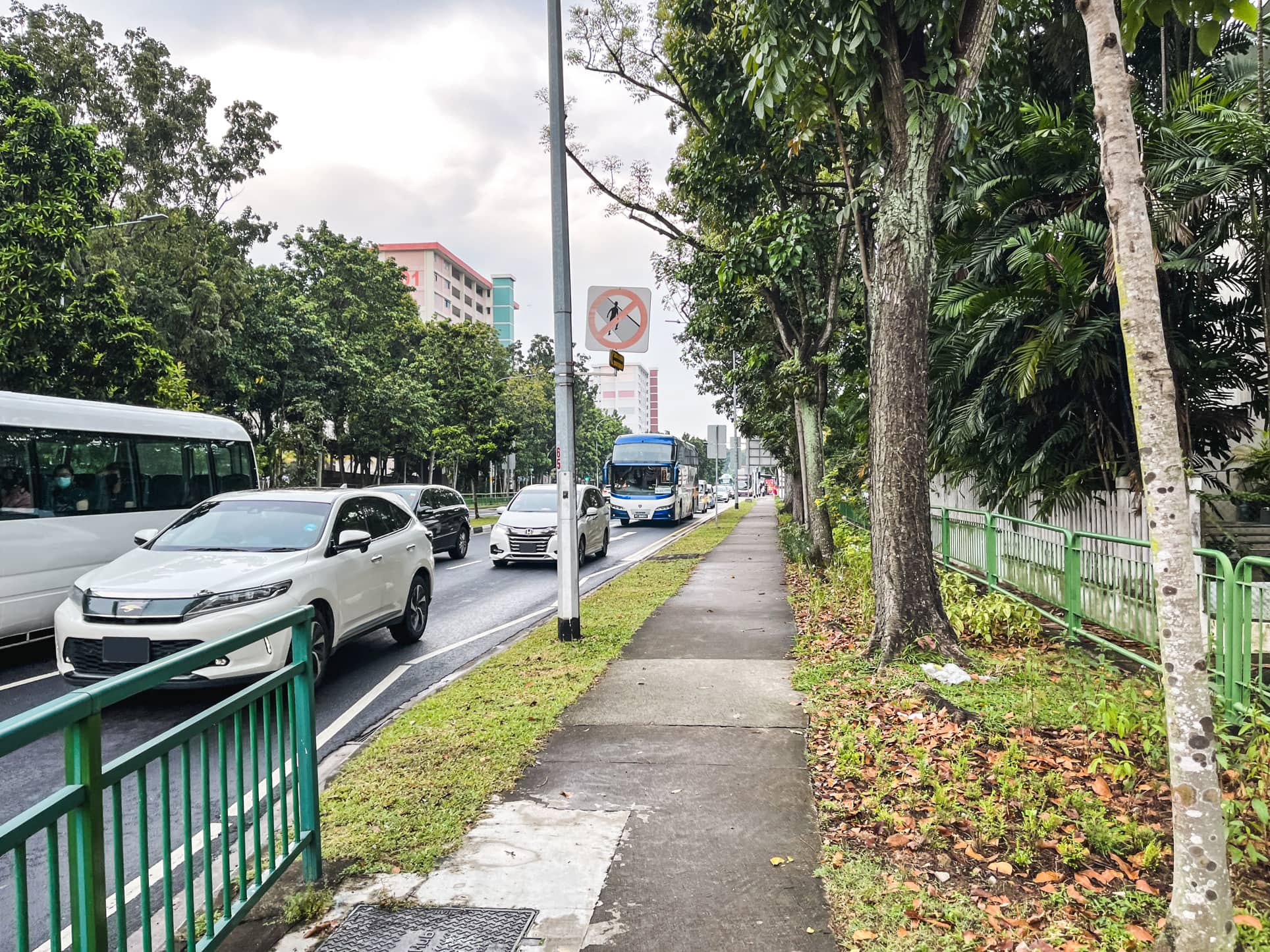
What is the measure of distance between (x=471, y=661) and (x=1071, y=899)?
19.4 ft

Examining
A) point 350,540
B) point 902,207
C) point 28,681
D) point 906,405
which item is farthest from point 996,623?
point 28,681

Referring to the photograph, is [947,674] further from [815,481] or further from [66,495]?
[66,495]

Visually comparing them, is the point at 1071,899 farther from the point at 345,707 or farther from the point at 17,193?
the point at 17,193

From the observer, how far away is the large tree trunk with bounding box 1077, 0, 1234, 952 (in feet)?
8.90

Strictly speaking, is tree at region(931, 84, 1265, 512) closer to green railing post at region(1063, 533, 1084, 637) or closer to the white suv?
green railing post at region(1063, 533, 1084, 637)

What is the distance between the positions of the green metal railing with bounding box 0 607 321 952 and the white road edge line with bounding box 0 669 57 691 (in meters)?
3.95

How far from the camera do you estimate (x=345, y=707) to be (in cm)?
659

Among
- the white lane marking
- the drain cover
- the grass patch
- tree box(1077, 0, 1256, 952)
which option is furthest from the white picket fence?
the white lane marking

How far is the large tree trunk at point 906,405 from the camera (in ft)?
22.2

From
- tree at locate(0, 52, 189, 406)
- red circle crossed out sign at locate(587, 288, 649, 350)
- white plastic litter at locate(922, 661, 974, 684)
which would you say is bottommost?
white plastic litter at locate(922, 661, 974, 684)

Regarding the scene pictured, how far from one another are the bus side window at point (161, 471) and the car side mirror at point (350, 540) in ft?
14.3

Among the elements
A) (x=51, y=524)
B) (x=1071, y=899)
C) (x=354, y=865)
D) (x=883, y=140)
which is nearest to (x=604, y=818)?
(x=354, y=865)

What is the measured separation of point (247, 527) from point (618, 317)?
3.88m

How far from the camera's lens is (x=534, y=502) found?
1741 centimetres
